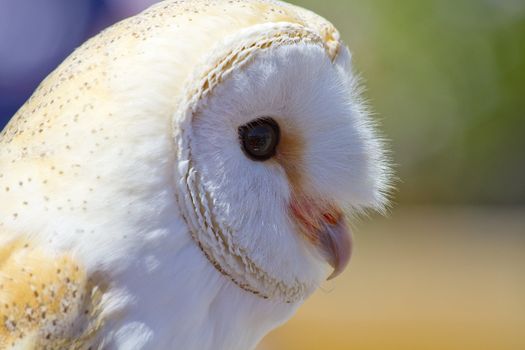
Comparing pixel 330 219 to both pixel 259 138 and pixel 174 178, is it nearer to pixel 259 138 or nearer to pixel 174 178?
pixel 259 138

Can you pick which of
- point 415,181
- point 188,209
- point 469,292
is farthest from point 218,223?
point 415,181

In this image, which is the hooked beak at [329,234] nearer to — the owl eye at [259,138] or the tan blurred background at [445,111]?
the owl eye at [259,138]

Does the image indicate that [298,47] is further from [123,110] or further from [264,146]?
[123,110]

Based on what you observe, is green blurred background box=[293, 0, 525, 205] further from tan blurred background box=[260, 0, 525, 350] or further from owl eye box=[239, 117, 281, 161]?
owl eye box=[239, 117, 281, 161]

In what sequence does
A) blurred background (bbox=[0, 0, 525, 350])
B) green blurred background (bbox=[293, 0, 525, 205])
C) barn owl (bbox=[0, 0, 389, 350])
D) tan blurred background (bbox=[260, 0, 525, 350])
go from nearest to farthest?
1. barn owl (bbox=[0, 0, 389, 350])
2. blurred background (bbox=[0, 0, 525, 350])
3. tan blurred background (bbox=[260, 0, 525, 350])
4. green blurred background (bbox=[293, 0, 525, 205])

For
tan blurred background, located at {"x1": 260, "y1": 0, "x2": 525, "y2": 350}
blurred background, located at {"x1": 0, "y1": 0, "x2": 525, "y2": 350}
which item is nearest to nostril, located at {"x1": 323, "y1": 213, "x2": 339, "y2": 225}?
blurred background, located at {"x1": 0, "y1": 0, "x2": 525, "y2": 350}

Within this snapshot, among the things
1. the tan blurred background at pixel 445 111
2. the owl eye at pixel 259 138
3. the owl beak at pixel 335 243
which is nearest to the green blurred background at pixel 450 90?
the tan blurred background at pixel 445 111

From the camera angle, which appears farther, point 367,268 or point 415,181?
point 415,181
